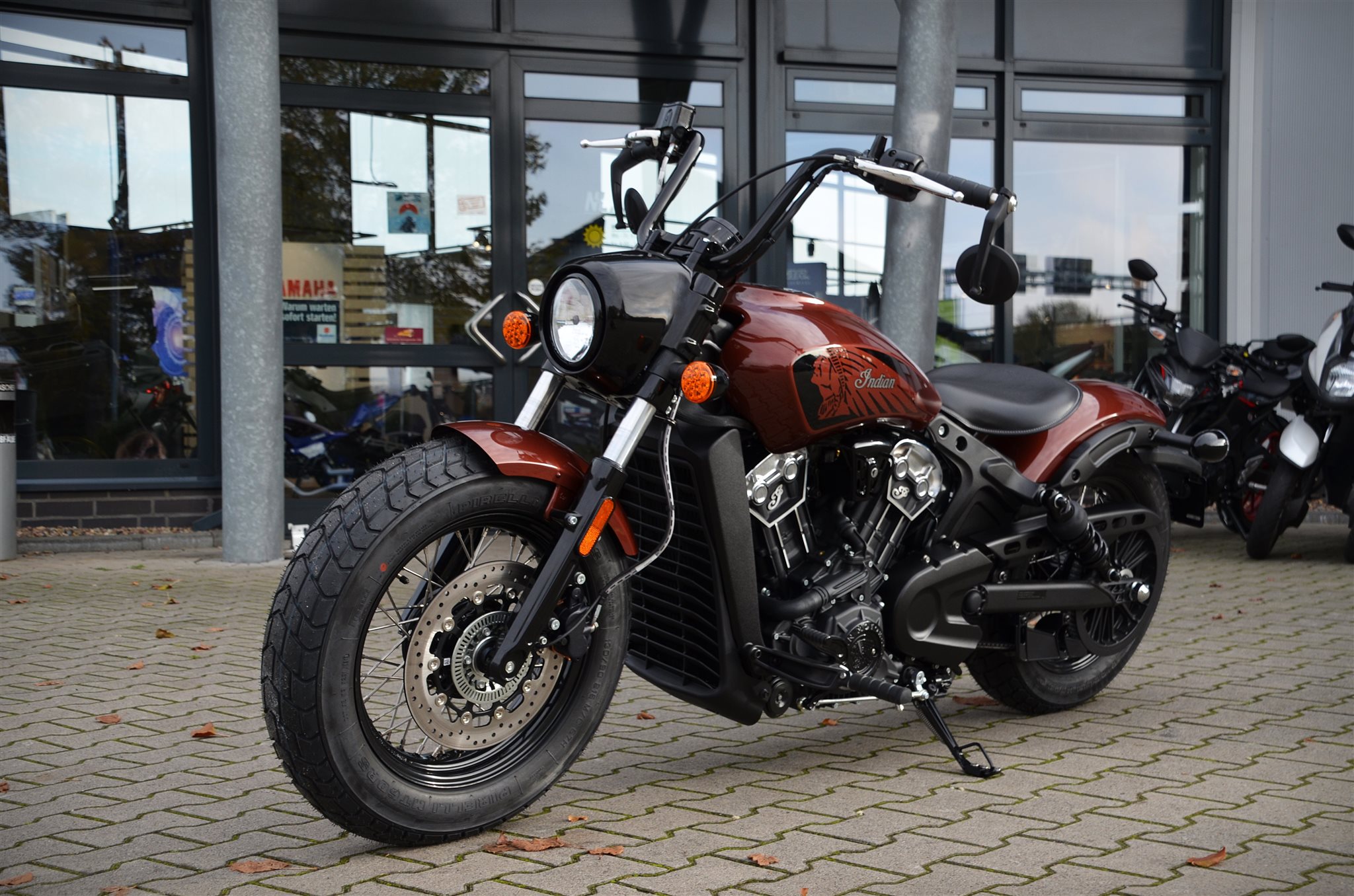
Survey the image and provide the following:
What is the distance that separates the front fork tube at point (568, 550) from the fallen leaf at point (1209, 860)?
1464 millimetres

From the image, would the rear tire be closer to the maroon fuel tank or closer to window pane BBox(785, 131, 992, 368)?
window pane BBox(785, 131, 992, 368)

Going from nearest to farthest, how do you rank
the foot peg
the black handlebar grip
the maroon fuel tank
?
the black handlebar grip
the maroon fuel tank
the foot peg

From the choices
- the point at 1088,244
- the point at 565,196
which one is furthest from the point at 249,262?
the point at 1088,244

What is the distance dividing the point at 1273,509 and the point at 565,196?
4.96 metres

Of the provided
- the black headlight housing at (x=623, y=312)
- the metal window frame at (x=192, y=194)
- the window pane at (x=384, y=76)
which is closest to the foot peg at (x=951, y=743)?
the black headlight housing at (x=623, y=312)

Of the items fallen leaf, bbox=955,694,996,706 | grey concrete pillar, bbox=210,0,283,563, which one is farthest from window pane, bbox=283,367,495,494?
fallen leaf, bbox=955,694,996,706

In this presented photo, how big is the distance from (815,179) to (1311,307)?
8720 mm

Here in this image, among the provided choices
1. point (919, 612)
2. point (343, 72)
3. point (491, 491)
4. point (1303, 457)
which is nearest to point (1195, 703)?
point (919, 612)

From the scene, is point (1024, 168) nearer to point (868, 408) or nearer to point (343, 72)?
point (343, 72)

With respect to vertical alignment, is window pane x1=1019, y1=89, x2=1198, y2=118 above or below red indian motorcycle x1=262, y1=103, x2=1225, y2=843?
above

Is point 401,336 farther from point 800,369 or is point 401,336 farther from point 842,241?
point 800,369

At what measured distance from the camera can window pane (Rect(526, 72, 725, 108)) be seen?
377 inches

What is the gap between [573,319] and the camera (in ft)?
10.2

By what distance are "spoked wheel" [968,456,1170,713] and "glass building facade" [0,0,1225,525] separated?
5.15 metres
